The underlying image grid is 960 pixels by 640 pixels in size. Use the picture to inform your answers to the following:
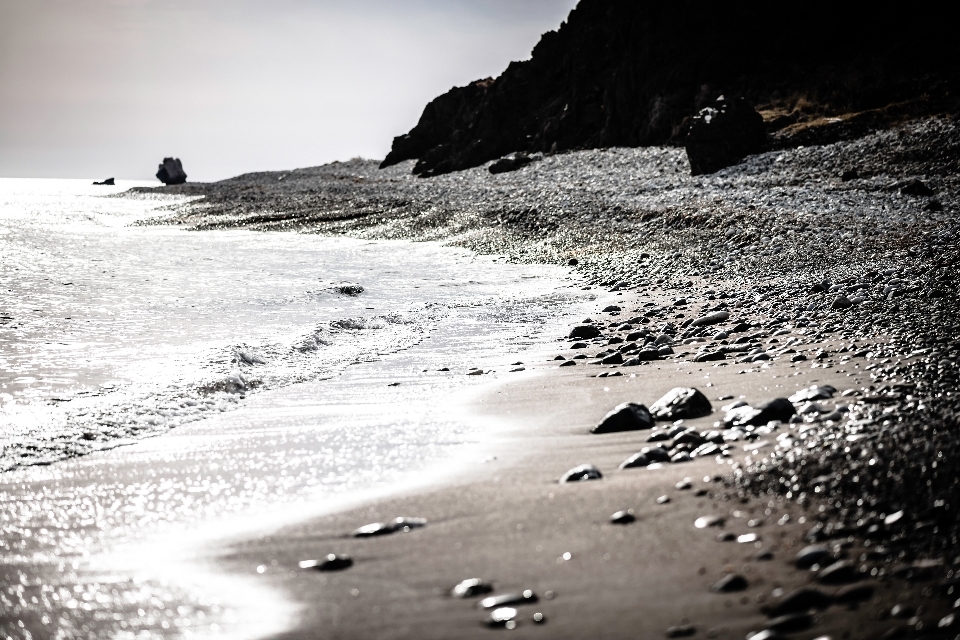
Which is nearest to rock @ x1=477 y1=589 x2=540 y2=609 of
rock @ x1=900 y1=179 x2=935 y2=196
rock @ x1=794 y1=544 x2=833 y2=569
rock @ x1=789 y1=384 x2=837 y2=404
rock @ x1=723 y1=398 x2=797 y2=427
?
rock @ x1=794 y1=544 x2=833 y2=569

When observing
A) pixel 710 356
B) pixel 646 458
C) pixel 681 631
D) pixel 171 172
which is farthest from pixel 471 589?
pixel 171 172

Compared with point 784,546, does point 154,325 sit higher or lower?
higher

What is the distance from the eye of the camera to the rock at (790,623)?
2207mm

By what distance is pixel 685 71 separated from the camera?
40.0 metres

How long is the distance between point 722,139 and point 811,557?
2254cm

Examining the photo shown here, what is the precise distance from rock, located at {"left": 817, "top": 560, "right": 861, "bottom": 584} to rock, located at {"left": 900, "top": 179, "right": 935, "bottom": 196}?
1519cm

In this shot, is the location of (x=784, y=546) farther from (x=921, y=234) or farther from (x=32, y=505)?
(x=921, y=234)

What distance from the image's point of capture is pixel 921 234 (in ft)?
38.4

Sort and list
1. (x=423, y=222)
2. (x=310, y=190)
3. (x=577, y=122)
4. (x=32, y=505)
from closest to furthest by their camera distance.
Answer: (x=32, y=505) < (x=423, y=222) < (x=310, y=190) < (x=577, y=122)

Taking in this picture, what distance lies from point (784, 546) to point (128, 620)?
7.13ft

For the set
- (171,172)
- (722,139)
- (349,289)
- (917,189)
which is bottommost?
(349,289)

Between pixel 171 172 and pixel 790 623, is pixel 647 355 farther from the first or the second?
pixel 171 172

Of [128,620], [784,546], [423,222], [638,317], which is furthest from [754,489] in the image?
[423,222]

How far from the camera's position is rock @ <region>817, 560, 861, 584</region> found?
2.40m
